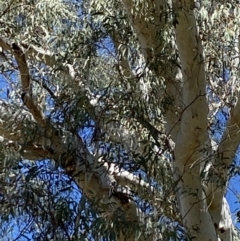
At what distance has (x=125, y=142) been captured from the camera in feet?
11.0

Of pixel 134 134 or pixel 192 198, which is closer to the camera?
pixel 192 198

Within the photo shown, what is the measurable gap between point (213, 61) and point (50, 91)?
1064 millimetres

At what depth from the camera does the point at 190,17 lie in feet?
9.77

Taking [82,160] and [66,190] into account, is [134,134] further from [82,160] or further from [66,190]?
[66,190]

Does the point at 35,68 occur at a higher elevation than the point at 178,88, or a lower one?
higher

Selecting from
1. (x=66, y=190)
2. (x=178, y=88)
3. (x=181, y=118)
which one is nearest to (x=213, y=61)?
(x=178, y=88)

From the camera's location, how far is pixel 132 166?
3.11 m

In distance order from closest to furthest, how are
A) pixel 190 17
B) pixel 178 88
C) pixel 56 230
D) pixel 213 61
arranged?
1. pixel 56 230
2. pixel 190 17
3. pixel 178 88
4. pixel 213 61

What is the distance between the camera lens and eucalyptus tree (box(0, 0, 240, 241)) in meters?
2.75

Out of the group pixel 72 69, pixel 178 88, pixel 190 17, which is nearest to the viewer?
pixel 190 17

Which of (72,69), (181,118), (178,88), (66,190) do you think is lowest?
(66,190)

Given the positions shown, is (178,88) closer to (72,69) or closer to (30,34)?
(72,69)

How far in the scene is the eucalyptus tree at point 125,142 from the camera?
9.03ft

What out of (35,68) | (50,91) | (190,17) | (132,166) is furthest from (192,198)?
(35,68)
